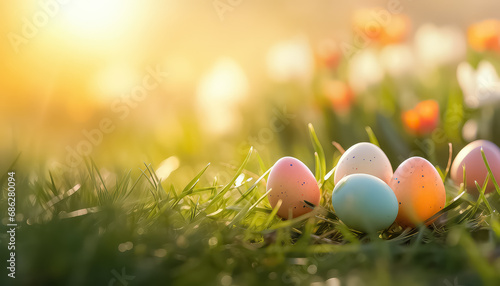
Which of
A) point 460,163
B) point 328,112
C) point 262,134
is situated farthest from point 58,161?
point 460,163

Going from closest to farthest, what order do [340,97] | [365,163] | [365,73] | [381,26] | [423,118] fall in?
[365,163], [423,118], [340,97], [365,73], [381,26]

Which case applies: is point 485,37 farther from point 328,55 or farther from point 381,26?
point 328,55

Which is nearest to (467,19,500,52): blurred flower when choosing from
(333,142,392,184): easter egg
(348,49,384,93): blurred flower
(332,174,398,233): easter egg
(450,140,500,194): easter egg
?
(348,49,384,93): blurred flower

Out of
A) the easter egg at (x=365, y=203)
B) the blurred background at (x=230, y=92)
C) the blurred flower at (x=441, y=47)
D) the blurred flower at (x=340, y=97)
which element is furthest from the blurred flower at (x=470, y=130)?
the easter egg at (x=365, y=203)

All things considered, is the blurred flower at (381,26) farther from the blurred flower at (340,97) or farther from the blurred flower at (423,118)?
the blurred flower at (423,118)

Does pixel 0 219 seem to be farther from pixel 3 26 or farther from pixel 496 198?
pixel 3 26

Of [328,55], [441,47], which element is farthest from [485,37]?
[328,55]
